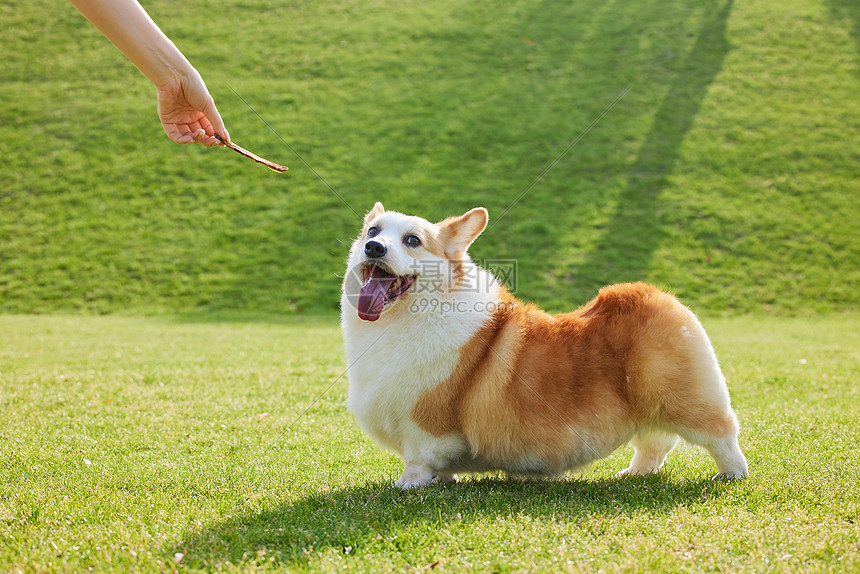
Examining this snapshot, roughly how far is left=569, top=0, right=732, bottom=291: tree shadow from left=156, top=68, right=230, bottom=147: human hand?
Answer: 11.7 m

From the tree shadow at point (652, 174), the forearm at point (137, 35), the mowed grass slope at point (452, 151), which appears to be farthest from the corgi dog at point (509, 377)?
the tree shadow at point (652, 174)

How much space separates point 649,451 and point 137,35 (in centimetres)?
427

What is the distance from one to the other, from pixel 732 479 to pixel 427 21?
23768 mm

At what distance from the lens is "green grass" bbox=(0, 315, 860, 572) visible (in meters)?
2.97

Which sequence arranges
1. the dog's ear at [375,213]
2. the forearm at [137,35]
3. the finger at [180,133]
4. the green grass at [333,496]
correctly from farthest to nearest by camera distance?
1. the dog's ear at [375,213]
2. the finger at [180,133]
3. the forearm at [137,35]
4. the green grass at [333,496]

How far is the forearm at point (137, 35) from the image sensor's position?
11.7 ft

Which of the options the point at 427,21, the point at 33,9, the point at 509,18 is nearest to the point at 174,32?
the point at 33,9

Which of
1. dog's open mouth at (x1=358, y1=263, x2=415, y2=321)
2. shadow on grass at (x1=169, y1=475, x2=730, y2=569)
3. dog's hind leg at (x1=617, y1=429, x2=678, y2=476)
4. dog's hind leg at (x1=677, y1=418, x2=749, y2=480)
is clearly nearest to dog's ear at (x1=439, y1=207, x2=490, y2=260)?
dog's open mouth at (x1=358, y1=263, x2=415, y2=321)

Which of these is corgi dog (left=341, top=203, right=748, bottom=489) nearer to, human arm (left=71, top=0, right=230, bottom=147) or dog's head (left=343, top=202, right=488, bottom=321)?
dog's head (left=343, top=202, right=488, bottom=321)

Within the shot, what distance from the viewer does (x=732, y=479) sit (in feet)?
13.2

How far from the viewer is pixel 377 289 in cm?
405

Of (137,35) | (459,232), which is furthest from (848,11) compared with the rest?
(137,35)

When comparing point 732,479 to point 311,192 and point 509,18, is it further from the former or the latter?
point 509,18

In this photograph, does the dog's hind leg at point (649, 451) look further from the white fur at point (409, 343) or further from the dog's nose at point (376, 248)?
the dog's nose at point (376, 248)
